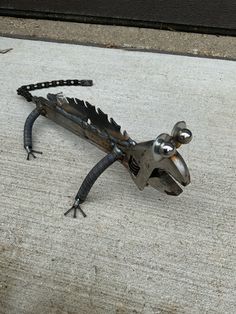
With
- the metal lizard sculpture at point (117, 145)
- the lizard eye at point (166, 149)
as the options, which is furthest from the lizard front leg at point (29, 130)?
the lizard eye at point (166, 149)

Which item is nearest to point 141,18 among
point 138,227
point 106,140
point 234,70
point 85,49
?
point 85,49

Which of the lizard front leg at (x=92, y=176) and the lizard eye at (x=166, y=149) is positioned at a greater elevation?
the lizard eye at (x=166, y=149)

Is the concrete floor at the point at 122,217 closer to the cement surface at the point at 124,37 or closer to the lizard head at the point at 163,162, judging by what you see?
the lizard head at the point at 163,162

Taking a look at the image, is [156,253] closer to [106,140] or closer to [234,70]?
[106,140]

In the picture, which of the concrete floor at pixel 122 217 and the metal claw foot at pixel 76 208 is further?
the metal claw foot at pixel 76 208

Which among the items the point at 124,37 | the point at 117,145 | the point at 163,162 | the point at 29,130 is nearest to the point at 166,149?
the point at 163,162

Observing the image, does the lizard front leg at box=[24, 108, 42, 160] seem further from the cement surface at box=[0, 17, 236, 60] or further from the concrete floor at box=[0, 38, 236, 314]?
the cement surface at box=[0, 17, 236, 60]

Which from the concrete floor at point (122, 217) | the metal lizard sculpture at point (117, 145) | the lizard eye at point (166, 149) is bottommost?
the concrete floor at point (122, 217)
